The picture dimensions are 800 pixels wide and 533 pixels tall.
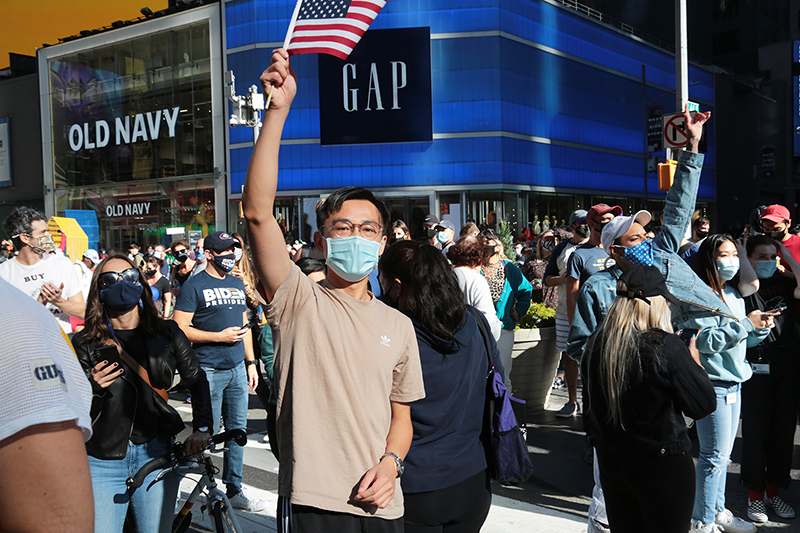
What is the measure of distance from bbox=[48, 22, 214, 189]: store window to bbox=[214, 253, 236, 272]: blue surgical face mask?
3203cm

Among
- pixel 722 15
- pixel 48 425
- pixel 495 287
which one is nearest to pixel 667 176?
pixel 495 287

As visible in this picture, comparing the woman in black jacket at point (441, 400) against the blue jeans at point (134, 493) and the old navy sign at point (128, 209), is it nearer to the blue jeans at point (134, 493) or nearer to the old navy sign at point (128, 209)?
the blue jeans at point (134, 493)

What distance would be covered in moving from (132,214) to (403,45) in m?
19.1

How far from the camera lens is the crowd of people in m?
2.12

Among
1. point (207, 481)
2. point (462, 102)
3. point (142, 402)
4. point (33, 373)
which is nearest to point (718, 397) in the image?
point (207, 481)

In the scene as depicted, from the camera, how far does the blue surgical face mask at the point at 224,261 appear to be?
5.40 m

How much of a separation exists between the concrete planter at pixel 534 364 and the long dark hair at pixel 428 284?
13.3 feet

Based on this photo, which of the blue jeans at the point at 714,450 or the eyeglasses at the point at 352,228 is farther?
the blue jeans at the point at 714,450

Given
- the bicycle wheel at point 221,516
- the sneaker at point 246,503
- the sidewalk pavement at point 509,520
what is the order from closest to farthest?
the bicycle wheel at point 221,516
the sidewalk pavement at point 509,520
the sneaker at point 246,503

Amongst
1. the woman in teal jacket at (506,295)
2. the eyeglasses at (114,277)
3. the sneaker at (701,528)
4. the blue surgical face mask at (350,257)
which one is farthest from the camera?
the woman in teal jacket at (506,295)

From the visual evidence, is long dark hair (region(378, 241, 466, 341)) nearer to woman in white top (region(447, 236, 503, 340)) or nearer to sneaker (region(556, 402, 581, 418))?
woman in white top (region(447, 236, 503, 340))

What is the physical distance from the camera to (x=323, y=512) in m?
2.13

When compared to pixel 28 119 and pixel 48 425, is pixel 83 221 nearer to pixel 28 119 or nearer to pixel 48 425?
pixel 48 425

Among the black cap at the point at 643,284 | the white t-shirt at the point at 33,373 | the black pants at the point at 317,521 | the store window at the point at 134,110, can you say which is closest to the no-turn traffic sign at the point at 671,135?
the black cap at the point at 643,284
